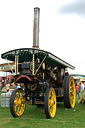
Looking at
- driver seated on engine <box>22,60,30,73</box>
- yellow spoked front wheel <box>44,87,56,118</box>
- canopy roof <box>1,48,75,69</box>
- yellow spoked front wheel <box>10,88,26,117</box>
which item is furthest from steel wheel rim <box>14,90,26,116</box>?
canopy roof <box>1,48,75,69</box>

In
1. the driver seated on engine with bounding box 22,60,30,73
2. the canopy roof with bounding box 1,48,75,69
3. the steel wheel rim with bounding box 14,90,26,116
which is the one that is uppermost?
the canopy roof with bounding box 1,48,75,69

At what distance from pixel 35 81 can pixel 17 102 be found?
0.98 meters

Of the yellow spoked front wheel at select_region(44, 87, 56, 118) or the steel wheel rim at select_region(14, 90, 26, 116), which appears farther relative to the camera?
the steel wheel rim at select_region(14, 90, 26, 116)

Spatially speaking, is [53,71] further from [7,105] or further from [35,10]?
[35,10]

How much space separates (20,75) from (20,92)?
2.92 ft

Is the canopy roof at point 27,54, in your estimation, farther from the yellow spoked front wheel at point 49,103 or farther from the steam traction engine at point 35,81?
the yellow spoked front wheel at point 49,103

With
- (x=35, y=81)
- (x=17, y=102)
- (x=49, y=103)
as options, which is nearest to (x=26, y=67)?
(x=35, y=81)

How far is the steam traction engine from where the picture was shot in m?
6.01

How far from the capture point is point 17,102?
6.39 meters

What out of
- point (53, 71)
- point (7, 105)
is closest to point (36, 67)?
point (53, 71)

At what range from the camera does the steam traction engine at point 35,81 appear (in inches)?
237

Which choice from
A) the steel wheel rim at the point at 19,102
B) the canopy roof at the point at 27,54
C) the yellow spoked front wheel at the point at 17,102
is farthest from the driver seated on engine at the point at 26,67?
the steel wheel rim at the point at 19,102

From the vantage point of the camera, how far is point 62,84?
27.5 ft

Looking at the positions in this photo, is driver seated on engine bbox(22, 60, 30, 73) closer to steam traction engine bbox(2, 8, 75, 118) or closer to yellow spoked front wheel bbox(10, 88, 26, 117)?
steam traction engine bbox(2, 8, 75, 118)
